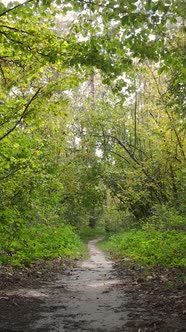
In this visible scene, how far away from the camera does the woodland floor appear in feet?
15.8

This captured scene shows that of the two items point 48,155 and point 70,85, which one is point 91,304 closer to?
point 70,85

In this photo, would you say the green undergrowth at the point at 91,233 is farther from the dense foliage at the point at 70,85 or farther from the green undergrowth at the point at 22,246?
the green undergrowth at the point at 22,246

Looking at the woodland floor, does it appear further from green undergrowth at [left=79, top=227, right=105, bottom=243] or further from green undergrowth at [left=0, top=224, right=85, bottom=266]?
green undergrowth at [left=79, top=227, right=105, bottom=243]

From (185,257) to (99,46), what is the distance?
205 inches

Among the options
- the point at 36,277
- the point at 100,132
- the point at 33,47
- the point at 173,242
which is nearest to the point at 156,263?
the point at 173,242

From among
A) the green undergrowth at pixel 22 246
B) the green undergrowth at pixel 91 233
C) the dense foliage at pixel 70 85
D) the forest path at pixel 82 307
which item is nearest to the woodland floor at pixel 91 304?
the forest path at pixel 82 307

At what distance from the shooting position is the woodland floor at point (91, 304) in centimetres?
481

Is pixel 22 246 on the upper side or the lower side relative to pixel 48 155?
lower

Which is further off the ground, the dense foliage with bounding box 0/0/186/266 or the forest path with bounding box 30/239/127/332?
the dense foliage with bounding box 0/0/186/266

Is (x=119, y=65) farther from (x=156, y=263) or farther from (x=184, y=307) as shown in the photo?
(x=156, y=263)

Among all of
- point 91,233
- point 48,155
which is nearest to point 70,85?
point 48,155

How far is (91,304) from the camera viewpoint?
6352 millimetres

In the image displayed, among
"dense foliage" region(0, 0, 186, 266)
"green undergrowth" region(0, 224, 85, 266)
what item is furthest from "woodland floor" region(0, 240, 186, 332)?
"dense foliage" region(0, 0, 186, 266)

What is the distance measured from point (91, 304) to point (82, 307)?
0.28 metres
